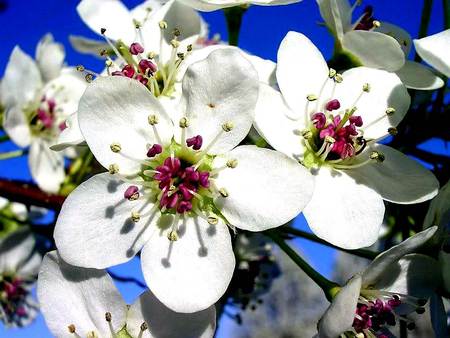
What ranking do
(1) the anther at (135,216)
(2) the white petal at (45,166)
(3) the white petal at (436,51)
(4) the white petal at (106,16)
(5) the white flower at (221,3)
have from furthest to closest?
(2) the white petal at (45,166)
(4) the white petal at (106,16)
(5) the white flower at (221,3)
(1) the anther at (135,216)
(3) the white petal at (436,51)

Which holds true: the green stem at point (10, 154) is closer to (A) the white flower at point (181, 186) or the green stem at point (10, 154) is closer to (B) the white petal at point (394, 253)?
(A) the white flower at point (181, 186)

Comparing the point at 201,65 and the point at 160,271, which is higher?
the point at 201,65

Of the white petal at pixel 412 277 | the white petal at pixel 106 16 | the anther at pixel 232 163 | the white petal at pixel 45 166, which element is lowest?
the white petal at pixel 45 166

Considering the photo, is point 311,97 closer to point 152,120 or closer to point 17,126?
point 152,120

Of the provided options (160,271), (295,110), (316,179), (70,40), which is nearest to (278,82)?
(295,110)

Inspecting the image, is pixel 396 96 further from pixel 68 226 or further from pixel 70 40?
pixel 70 40

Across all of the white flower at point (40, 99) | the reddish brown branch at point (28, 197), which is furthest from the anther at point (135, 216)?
the white flower at point (40, 99)

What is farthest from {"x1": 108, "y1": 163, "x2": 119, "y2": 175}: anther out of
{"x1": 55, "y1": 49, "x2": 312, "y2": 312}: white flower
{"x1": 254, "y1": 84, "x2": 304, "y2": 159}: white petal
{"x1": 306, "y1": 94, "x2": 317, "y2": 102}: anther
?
{"x1": 306, "y1": 94, "x2": 317, "y2": 102}: anther
